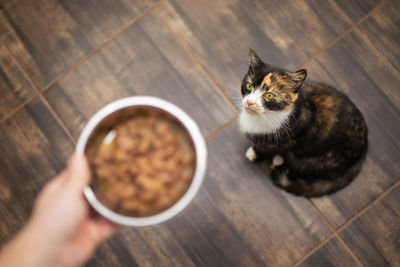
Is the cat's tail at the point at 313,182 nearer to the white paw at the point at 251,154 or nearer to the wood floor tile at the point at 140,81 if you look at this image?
the white paw at the point at 251,154

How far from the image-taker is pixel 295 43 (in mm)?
1438

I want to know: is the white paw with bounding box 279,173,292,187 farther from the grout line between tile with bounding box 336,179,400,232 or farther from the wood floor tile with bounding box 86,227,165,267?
the wood floor tile with bounding box 86,227,165,267

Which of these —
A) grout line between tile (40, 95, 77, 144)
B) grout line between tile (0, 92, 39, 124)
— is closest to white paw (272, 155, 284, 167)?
grout line between tile (40, 95, 77, 144)

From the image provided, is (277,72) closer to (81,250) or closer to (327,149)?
(327,149)

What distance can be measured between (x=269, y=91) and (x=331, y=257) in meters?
0.87

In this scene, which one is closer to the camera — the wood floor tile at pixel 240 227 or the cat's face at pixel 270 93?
the cat's face at pixel 270 93

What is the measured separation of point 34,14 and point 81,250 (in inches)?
49.9

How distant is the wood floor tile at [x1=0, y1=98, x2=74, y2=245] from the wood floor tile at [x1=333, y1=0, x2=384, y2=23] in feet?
4.99

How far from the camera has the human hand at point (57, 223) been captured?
64cm

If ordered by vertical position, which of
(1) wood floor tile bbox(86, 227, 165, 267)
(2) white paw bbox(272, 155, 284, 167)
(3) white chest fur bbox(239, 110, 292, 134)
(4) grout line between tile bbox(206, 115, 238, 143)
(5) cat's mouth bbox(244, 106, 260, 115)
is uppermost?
(5) cat's mouth bbox(244, 106, 260, 115)

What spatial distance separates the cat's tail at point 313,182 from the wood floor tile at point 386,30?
0.60m

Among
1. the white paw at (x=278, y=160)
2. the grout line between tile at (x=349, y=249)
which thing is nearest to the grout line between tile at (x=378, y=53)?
the white paw at (x=278, y=160)

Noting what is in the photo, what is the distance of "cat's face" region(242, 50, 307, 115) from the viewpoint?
103 cm

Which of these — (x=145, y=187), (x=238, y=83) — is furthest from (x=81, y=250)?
(x=238, y=83)
